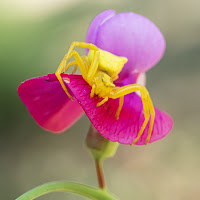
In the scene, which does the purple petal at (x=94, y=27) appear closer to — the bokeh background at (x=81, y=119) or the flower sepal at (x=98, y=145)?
the flower sepal at (x=98, y=145)

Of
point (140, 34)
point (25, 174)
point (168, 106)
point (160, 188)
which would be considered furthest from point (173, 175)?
point (140, 34)

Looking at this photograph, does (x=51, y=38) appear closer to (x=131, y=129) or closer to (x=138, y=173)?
(x=138, y=173)

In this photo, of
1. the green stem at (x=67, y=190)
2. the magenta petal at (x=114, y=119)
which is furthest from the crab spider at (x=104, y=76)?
the green stem at (x=67, y=190)

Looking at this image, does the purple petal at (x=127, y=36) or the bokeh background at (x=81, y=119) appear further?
the bokeh background at (x=81, y=119)

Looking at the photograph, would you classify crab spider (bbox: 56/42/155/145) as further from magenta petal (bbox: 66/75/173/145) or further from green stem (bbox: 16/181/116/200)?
green stem (bbox: 16/181/116/200)

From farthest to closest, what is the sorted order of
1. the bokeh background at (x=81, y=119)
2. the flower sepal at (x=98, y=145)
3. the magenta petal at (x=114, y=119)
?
the bokeh background at (x=81, y=119), the flower sepal at (x=98, y=145), the magenta petal at (x=114, y=119)

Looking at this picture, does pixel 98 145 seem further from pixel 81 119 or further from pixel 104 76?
pixel 81 119
